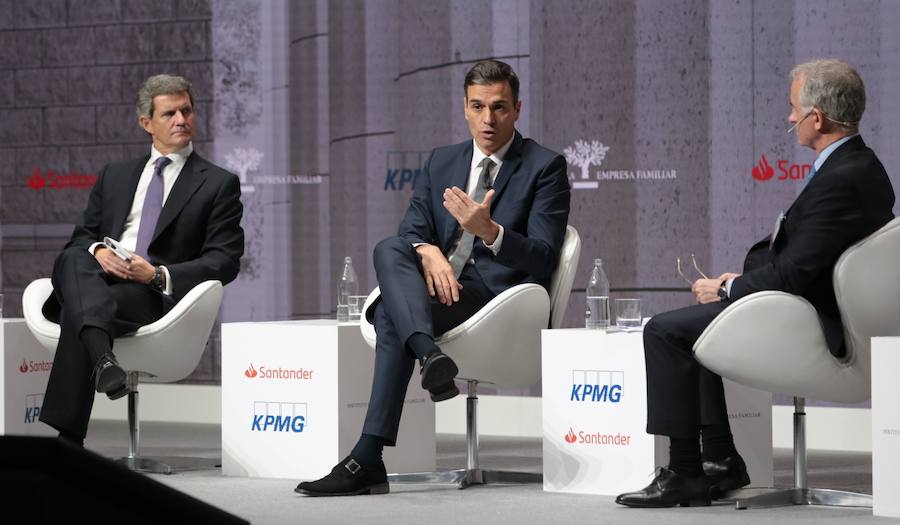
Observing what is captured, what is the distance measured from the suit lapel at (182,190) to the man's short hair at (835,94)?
2211 millimetres

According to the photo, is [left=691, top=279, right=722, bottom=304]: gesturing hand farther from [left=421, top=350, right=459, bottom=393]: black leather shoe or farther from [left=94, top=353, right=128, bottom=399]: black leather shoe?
[left=94, top=353, right=128, bottom=399]: black leather shoe

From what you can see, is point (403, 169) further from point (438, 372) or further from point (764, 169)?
point (438, 372)

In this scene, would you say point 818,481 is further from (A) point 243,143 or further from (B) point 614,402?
(A) point 243,143

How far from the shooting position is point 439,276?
4125 mm

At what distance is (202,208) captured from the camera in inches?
193

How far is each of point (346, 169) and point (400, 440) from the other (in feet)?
6.84

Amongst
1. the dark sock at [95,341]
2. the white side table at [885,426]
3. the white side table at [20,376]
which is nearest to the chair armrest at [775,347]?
the white side table at [885,426]

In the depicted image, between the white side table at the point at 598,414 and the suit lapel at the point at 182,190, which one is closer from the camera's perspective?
the white side table at the point at 598,414

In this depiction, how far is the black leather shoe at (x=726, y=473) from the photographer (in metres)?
3.93

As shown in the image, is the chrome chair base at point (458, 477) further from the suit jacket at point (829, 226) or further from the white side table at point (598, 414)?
the suit jacket at point (829, 226)

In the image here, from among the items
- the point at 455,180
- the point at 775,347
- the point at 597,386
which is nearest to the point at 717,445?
the point at 597,386

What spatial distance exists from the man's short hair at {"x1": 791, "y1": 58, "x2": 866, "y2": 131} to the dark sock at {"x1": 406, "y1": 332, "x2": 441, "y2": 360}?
1.22m

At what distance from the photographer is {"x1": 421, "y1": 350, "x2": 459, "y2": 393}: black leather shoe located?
12.3ft

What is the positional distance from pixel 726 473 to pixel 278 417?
153 centimetres
